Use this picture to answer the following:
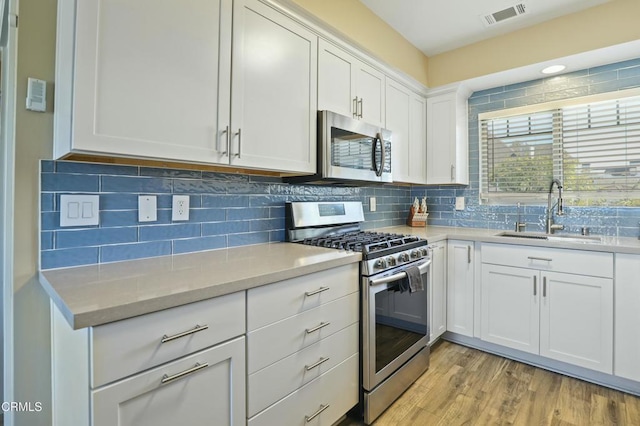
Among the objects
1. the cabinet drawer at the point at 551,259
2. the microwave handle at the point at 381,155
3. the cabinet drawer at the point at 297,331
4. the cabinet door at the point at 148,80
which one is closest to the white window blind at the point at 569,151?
the cabinet drawer at the point at 551,259

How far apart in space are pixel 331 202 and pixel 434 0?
160 centimetres

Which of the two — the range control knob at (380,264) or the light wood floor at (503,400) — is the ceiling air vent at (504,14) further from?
the light wood floor at (503,400)

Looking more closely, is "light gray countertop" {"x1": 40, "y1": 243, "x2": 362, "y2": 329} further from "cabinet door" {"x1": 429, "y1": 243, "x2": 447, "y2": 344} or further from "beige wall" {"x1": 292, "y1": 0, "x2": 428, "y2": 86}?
"beige wall" {"x1": 292, "y1": 0, "x2": 428, "y2": 86}

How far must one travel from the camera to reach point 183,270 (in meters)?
1.26

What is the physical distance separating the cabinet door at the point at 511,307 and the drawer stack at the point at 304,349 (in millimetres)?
1345

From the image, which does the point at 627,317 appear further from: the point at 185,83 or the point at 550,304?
the point at 185,83

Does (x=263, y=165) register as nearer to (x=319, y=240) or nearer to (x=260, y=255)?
(x=260, y=255)

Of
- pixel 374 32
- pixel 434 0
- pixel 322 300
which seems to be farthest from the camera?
pixel 374 32

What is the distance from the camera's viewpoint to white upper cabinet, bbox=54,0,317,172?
1.08m

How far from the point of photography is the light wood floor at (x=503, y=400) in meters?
1.77

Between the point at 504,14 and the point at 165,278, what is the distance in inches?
113

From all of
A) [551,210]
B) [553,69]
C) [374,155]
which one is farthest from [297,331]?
[553,69]

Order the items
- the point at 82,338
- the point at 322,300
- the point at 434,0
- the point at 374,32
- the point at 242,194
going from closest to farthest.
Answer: the point at 82,338 < the point at 322,300 < the point at 242,194 < the point at 434,0 < the point at 374,32

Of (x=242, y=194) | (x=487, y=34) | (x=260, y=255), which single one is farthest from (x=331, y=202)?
(x=487, y=34)
